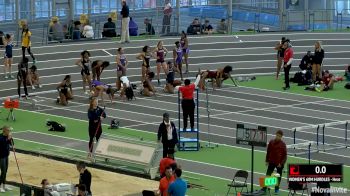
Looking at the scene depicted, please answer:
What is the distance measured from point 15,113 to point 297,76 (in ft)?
34.2

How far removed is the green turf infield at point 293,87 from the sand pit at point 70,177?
1297 centimetres

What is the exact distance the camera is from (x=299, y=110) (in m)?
41.3

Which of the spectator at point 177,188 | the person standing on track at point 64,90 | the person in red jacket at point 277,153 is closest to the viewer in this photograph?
the spectator at point 177,188

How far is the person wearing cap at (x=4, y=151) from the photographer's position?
29.7 m

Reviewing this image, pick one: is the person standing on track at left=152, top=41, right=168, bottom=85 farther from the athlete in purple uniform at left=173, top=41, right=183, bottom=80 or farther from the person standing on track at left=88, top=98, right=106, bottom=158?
the person standing on track at left=88, top=98, right=106, bottom=158

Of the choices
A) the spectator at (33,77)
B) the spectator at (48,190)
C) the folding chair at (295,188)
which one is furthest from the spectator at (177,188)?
the spectator at (33,77)

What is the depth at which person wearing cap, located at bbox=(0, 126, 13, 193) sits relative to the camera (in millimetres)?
29656

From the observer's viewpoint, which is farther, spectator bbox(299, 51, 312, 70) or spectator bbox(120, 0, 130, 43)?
spectator bbox(120, 0, 130, 43)

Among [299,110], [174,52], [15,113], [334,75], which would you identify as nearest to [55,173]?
[15,113]

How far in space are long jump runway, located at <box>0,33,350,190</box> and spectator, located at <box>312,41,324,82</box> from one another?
155cm

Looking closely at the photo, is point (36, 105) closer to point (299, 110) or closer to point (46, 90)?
point (46, 90)

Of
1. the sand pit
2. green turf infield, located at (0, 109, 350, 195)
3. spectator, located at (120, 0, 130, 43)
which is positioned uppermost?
spectator, located at (120, 0, 130, 43)
